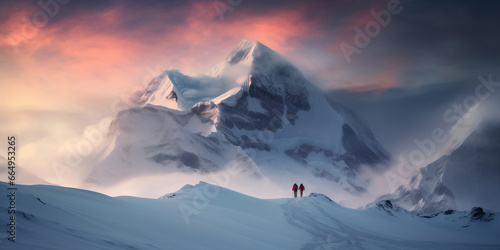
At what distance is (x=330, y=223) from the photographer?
30797mm

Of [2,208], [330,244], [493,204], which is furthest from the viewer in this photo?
[493,204]

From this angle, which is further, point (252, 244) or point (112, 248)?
point (252, 244)

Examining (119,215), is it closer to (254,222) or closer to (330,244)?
(254,222)

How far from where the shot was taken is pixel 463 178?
146 metres

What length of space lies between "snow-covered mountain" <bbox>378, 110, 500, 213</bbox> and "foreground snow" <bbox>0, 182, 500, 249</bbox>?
110516 millimetres

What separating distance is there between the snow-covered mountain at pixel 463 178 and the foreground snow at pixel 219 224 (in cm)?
11052

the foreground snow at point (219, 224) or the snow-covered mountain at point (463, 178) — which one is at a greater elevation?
the snow-covered mountain at point (463, 178)

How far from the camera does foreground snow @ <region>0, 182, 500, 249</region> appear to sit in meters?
12.5

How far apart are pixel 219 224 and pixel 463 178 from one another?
14983cm

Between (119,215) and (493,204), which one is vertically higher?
(493,204)

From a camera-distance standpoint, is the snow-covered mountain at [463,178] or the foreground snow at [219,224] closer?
the foreground snow at [219,224]

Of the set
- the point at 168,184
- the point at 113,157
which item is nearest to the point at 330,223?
the point at 168,184

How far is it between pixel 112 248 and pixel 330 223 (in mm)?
22203

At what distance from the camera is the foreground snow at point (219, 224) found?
1252 cm
